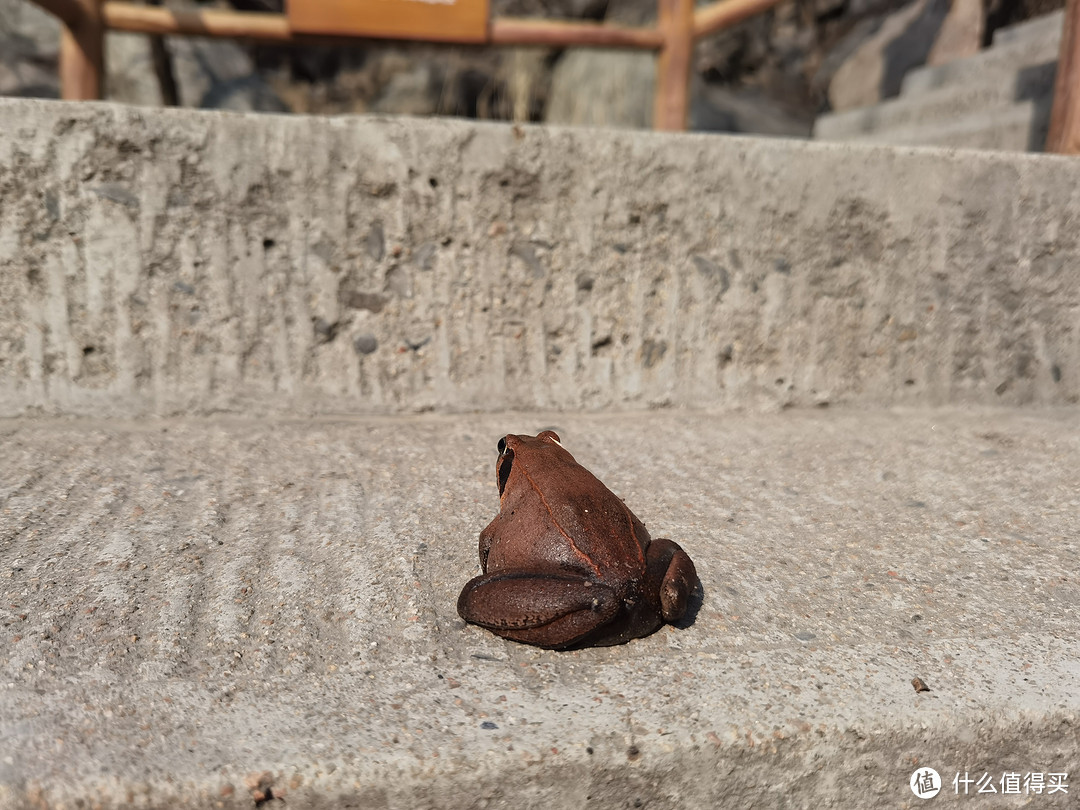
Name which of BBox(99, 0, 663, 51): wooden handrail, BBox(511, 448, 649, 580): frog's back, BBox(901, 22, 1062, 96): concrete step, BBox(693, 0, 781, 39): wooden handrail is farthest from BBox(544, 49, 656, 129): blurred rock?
BBox(511, 448, 649, 580): frog's back

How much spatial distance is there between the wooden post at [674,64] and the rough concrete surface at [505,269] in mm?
727

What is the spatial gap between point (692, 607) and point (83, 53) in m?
3.15

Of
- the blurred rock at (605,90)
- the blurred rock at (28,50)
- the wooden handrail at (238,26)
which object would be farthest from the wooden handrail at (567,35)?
the blurred rock at (28,50)

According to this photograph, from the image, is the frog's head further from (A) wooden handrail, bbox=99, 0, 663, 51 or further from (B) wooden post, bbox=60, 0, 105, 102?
(B) wooden post, bbox=60, 0, 105, 102

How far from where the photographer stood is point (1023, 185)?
9.21 ft

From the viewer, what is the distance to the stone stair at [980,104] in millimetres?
3934

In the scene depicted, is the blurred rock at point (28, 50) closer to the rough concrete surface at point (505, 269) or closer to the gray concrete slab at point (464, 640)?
the rough concrete surface at point (505, 269)

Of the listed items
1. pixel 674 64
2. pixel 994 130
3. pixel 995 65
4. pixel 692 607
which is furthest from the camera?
pixel 995 65

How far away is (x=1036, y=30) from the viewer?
15.9 feet

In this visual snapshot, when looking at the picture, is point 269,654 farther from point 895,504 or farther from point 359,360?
point 895,504

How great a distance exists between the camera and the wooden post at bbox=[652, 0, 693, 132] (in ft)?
10.4

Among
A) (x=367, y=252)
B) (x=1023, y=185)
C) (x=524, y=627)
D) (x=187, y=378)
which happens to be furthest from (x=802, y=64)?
(x=524, y=627)

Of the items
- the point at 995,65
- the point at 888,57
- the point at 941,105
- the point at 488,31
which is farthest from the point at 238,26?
the point at 888,57

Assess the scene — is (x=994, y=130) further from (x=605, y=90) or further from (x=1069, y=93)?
(x=605, y=90)
